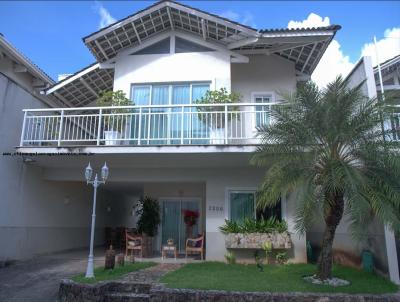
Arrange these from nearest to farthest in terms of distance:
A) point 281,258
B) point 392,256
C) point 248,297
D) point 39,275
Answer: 1. point 248,297
2. point 392,256
3. point 39,275
4. point 281,258

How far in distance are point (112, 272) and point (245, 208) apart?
191 inches

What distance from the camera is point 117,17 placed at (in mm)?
12961

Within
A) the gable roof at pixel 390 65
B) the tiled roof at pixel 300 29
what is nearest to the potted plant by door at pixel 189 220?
the tiled roof at pixel 300 29

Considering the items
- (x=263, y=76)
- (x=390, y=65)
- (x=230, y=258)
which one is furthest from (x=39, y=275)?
(x=390, y=65)

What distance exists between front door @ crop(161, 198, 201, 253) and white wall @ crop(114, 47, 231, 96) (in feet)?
16.2

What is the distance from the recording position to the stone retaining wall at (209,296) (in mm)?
7488

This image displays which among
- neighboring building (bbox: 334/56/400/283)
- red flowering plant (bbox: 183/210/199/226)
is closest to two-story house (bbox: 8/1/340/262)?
red flowering plant (bbox: 183/210/199/226)

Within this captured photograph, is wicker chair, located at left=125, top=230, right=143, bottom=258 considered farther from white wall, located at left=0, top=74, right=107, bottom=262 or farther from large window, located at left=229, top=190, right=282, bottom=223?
large window, located at left=229, top=190, right=282, bottom=223

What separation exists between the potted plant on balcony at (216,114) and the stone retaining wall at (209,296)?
16.4 ft

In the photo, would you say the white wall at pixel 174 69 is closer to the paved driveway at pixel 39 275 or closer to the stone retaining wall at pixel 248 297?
the paved driveway at pixel 39 275

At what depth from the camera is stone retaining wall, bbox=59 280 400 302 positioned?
749 centimetres

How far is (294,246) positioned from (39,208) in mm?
9133

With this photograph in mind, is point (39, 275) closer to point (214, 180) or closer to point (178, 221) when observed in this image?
point (214, 180)

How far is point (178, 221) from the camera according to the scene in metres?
15.1
